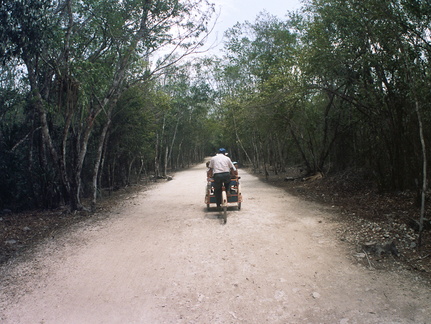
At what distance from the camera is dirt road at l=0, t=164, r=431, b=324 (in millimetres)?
3283

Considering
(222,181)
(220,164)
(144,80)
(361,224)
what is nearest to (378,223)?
(361,224)

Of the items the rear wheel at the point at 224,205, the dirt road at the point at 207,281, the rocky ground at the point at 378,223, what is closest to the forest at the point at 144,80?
the rocky ground at the point at 378,223

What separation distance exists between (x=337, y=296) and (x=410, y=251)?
2137 mm

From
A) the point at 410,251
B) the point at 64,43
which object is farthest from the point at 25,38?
the point at 410,251

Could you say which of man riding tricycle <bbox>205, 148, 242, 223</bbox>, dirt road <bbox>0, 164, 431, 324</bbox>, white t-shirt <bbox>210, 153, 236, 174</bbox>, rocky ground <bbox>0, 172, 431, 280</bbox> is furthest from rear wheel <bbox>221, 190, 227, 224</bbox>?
rocky ground <bbox>0, 172, 431, 280</bbox>

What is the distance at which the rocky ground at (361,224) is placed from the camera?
15.7ft

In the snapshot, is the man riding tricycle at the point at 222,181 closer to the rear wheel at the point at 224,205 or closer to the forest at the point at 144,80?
the rear wheel at the point at 224,205

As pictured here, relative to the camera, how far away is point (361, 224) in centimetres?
673

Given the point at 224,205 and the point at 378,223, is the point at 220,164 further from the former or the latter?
the point at 378,223

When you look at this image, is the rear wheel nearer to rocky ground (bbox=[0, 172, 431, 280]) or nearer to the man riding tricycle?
the man riding tricycle

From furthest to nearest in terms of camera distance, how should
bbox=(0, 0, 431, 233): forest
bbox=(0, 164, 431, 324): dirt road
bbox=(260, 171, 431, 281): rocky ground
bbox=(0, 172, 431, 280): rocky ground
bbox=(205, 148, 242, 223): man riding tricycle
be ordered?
bbox=(205, 148, 242, 223): man riding tricycle < bbox=(0, 0, 431, 233): forest < bbox=(0, 172, 431, 280): rocky ground < bbox=(260, 171, 431, 281): rocky ground < bbox=(0, 164, 431, 324): dirt road

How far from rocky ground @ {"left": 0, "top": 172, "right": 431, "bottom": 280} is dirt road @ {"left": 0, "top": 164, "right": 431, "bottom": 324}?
1.32 ft

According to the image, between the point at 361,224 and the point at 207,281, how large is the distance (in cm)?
410

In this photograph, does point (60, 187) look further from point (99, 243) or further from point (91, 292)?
point (91, 292)
